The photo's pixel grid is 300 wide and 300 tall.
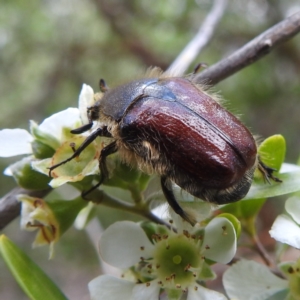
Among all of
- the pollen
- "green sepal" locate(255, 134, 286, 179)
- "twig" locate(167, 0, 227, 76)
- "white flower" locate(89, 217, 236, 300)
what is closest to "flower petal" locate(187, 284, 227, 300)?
"white flower" locate(89, 217, 236, 300)

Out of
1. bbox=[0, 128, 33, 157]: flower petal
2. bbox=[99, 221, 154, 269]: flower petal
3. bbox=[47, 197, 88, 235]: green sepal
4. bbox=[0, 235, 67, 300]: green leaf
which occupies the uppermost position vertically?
bbox=[0, 128, 33, 157]: flower petal

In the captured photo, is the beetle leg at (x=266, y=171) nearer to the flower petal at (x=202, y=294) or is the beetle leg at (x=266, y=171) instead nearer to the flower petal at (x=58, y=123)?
the flower petal at (x=202, y=294)

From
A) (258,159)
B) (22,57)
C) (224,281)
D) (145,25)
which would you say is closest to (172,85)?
(258,159)

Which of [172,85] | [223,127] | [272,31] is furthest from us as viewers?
[272,31]

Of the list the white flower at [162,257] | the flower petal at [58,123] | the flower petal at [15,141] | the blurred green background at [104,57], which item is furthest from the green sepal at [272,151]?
the blurred green background at [104,57]

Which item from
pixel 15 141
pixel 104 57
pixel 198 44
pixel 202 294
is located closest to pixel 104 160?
pixel 15 141

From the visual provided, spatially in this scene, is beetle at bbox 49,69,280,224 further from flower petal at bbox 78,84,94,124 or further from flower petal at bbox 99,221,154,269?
flower petal at bbox 99,221,154,269

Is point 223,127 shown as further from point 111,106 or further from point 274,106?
point 274,106
